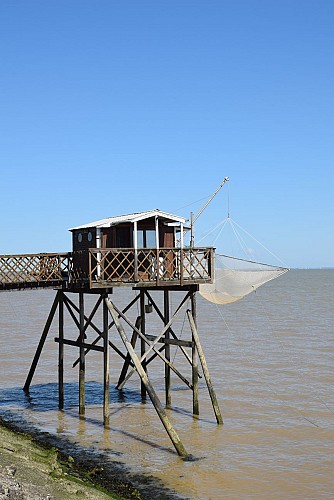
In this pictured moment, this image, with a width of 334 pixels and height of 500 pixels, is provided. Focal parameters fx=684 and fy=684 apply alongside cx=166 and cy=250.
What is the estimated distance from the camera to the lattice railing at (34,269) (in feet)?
72.4

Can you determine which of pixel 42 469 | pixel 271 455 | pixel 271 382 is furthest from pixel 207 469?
pixel 271 382

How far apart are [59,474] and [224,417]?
29.8 feet

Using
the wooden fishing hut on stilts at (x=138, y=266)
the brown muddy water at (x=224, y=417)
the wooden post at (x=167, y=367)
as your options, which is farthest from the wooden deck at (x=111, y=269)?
the brown muddy water at (x=224, y=417)

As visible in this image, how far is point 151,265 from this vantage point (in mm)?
21516

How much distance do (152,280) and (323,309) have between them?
52772 millimetres

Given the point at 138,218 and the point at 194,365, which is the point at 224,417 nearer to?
the point at 194,365

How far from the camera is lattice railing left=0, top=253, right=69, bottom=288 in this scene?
22.1m

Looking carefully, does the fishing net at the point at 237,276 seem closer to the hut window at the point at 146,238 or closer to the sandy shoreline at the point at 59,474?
the hut window at the point at 146,238

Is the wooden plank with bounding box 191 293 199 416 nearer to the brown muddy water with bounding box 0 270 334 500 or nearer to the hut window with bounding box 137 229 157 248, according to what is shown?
the brown muddy water with bounding box 0 270 334 500

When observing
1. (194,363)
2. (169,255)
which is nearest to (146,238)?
(169,255)

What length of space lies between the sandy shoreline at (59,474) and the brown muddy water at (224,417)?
0.55m

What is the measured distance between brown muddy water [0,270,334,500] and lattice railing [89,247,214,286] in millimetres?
3445

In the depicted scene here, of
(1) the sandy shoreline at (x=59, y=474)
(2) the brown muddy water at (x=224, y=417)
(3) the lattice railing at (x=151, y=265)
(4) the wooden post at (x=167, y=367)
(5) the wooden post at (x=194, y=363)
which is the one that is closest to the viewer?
(1) the sandy shoreline at (x=59, y=474)

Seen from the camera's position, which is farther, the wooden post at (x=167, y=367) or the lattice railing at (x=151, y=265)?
the wooden post at (x=167, y=367)
